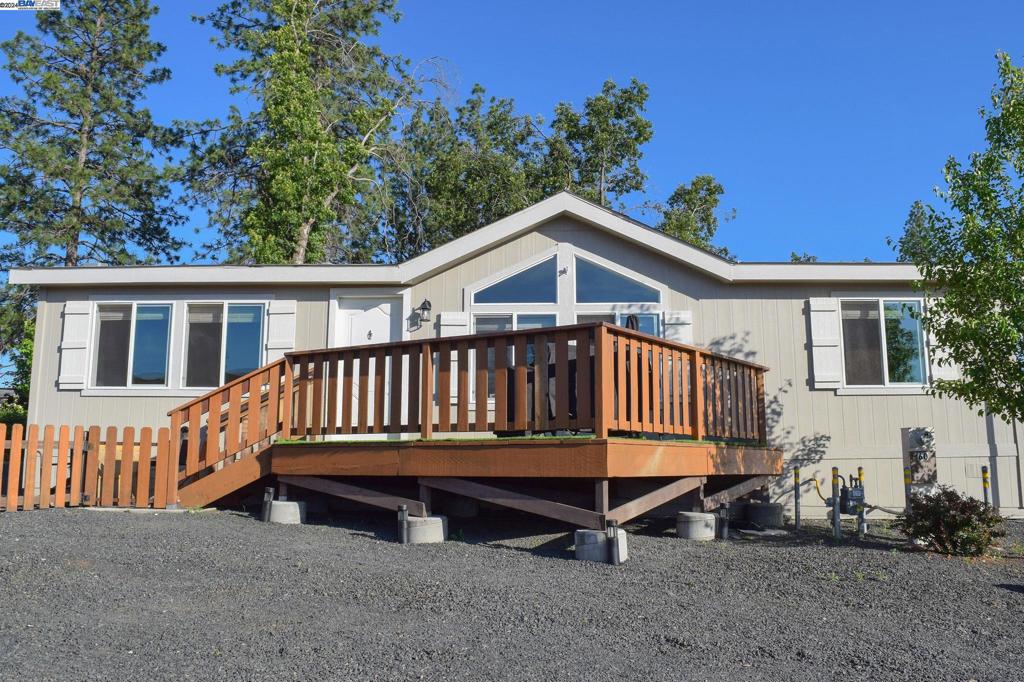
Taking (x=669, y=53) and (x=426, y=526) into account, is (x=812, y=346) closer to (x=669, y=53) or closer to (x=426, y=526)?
(x=426, y=526)

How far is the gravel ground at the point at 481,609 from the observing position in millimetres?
4117

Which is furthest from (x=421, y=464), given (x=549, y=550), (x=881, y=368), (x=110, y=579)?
(x=881, y=368)

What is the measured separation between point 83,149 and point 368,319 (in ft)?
58.5

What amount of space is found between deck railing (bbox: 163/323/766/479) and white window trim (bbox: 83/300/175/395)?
6.30 ft

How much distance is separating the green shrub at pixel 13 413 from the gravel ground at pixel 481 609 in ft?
38.3

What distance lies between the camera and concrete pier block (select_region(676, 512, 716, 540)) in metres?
7.59

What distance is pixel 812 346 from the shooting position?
34.2ft

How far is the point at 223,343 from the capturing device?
35.9 feet

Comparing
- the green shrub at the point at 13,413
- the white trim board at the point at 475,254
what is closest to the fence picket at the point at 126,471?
the white trim board at the point at 475,254

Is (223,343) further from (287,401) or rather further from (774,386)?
(774,386)

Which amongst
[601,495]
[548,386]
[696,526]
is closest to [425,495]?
[548,386]

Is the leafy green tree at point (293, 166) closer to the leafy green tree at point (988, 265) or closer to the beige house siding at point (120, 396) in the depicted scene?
the beige house siding at point (120, 396)

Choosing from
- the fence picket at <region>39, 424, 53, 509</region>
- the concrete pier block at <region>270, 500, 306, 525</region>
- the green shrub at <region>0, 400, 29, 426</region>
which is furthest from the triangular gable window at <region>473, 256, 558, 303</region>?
the green shrub at <region>0, 400, 29, 426</region>

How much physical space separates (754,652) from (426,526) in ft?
11.0
